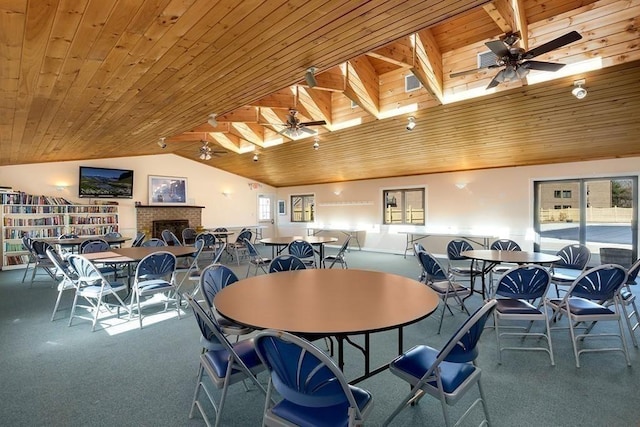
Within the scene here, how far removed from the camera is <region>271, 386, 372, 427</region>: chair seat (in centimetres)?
130

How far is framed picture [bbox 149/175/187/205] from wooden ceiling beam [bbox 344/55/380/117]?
710cm

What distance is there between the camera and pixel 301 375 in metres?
1.28

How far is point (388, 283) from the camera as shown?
89.0 inches

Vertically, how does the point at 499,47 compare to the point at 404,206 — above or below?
above

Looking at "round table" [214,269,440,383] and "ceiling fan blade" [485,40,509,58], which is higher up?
"ceiling fan blade" [485,40,509,58]

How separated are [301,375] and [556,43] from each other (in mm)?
3497

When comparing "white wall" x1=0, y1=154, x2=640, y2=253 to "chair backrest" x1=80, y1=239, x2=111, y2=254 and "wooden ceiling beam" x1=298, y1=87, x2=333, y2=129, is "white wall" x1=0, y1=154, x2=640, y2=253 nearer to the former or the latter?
"wooden ceiling beam" x1=298, y1=87, x2=333, y2=129

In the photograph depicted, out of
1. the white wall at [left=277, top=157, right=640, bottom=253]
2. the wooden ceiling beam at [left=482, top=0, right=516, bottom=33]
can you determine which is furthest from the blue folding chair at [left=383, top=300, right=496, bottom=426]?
the white wall at [left=277, top=157, right=640, bottom=253]

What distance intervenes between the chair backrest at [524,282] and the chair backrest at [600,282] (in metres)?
0.19

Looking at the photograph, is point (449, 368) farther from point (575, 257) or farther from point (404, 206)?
point (404, 206)

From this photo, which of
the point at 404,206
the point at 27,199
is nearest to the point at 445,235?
the point at 404,206

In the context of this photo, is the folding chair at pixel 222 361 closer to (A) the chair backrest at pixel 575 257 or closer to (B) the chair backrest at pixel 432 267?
(B) the chair backrest at pixel 432 267

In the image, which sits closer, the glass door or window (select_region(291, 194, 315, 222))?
the glass door

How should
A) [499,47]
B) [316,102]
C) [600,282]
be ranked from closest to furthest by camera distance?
[600,282] → [499,47] → [316,102]
